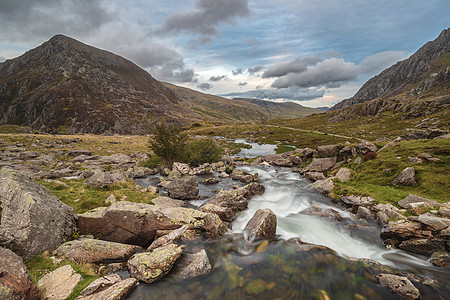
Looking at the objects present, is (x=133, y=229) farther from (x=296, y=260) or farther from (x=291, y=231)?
(x=291, y=231)

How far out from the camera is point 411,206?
19.5 meters

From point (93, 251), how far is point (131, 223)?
341cm

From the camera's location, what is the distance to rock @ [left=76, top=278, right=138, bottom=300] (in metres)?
9.40

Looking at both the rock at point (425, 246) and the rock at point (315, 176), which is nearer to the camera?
the rock at point (425, 246)

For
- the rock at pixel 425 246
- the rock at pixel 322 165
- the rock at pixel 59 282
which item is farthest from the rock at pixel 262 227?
the rock at pixel 322 165

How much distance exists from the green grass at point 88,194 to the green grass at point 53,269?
6961mm

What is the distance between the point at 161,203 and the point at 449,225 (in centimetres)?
2675

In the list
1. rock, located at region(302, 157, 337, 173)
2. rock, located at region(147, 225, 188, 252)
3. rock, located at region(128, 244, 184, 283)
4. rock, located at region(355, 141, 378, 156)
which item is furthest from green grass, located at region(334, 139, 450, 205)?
rock, located at region(128, 244, 184, 283)

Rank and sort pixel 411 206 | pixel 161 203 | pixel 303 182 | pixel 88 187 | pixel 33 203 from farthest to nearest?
pixel 303 182 → pixel 88 187 → pixel 161 203 → pixel 411 206 → pixel 33 203

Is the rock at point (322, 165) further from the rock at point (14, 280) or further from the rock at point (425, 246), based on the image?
the rock at point (14, 280)

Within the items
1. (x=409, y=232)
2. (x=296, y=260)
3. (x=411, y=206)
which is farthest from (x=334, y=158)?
(x=296, y=260)

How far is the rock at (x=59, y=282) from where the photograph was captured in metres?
9.19

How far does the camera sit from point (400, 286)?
1164 centimetres

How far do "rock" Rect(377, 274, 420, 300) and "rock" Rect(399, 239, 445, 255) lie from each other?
5.24 metres
